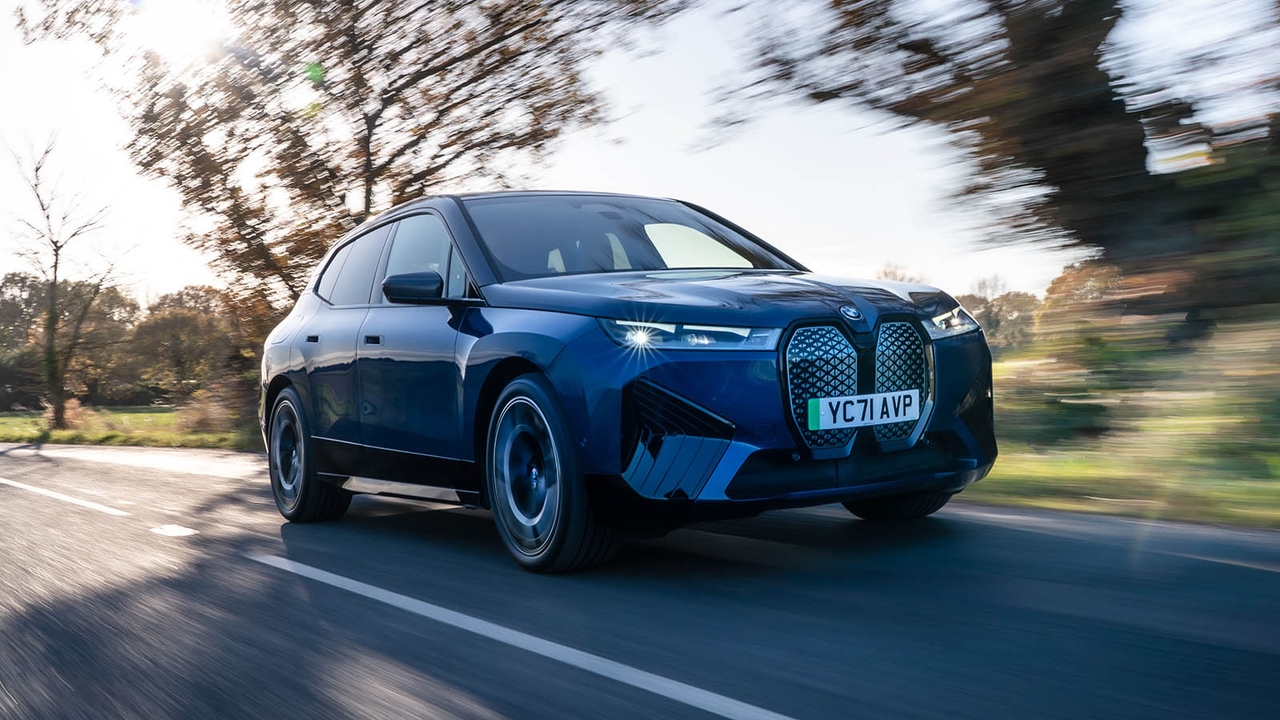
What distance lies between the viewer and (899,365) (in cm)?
475

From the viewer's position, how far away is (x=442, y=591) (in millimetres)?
4891

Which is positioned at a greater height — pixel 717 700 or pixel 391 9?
pixel 391 9

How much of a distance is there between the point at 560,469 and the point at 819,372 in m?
1.05

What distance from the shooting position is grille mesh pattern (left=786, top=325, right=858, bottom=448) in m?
4.51

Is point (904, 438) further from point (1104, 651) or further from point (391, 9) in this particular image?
point (391, 9)

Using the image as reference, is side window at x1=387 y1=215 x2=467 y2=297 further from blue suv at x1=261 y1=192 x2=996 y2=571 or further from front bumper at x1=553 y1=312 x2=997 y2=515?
front bumper at x1=553 y1=312 x2=997 y2=515

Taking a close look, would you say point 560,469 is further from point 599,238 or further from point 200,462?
point 200,462

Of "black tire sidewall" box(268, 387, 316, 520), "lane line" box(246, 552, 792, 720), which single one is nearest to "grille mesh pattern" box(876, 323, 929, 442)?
"lane line" box(246, 552, 792, 720)

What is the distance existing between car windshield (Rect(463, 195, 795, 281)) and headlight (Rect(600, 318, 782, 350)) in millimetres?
999

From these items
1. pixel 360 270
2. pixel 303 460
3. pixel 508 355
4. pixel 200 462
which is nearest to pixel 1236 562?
pixel 508 355

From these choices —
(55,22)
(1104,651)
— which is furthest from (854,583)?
(55,22)

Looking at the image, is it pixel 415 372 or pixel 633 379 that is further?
pixel 415 372

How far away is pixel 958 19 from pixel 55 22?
1490 cm

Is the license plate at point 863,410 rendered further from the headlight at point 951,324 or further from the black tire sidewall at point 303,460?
the black tire sidewall at point 303,460
